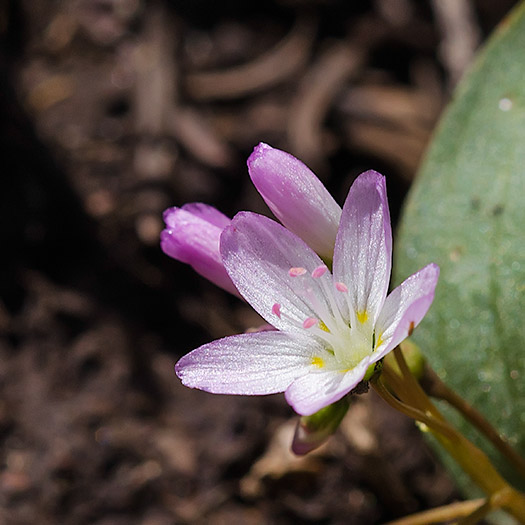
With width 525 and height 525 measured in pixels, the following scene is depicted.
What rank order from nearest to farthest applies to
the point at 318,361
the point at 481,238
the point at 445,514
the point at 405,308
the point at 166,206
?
the point at 405,308
the point at 318,361
the point at 445,514
the point at 481,238
the point at 166,206

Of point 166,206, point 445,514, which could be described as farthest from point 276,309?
point 166,206

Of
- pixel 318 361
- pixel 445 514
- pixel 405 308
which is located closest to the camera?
pixel 405 308

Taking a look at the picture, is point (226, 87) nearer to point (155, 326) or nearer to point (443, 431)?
point (155, 326)

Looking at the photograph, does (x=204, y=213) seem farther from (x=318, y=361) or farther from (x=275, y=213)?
(x=318, y=361)

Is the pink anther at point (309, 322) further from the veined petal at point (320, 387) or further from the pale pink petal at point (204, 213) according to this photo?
the pale pink petal at point (204, 213)

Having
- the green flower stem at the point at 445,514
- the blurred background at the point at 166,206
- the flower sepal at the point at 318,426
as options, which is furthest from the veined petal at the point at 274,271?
the blurred background at the point at 166,206
